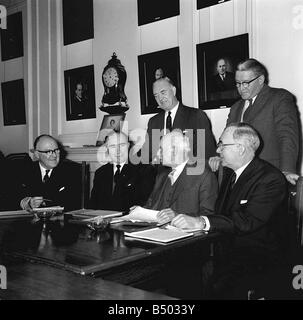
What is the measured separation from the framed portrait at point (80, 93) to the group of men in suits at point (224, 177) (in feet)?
5.80

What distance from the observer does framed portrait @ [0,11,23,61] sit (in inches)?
261

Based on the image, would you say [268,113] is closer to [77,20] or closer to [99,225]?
[99,225]

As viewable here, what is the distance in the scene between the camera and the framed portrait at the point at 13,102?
22.0ft

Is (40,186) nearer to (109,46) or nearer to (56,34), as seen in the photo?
(109,46)

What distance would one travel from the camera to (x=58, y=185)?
12.6 feet

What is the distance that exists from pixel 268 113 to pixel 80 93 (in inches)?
126

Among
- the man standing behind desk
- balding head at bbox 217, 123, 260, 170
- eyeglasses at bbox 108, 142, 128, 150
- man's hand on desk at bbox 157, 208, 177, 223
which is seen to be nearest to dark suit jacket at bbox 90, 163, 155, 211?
eyeglasses at bbox 108, 142, 128, 150

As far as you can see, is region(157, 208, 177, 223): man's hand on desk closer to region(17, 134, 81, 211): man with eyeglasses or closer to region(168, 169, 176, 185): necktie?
region(168, 169, 176, 185): necktie

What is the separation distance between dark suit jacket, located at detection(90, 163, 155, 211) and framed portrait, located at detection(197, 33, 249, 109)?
1147 millimetres

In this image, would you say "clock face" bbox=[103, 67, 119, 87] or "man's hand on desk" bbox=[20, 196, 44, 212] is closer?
"man's hand on desk" bbox=[20, 196, 44, 212]

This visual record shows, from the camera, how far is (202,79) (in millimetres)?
4410

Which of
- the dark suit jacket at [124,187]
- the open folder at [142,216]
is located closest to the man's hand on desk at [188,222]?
the open folder at [142,216]

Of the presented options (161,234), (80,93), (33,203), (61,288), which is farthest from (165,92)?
(61,288)

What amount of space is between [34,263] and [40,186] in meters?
2.25
